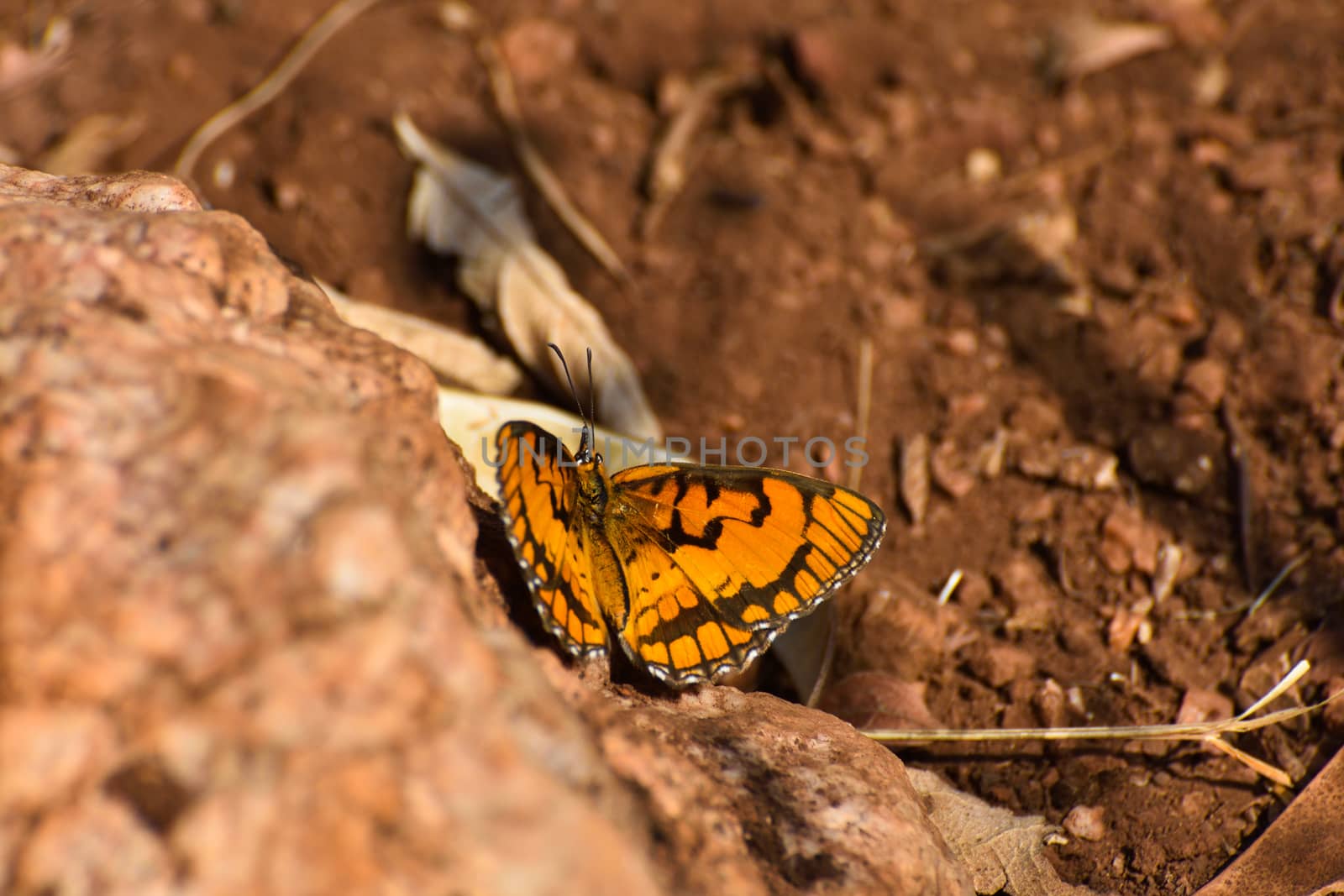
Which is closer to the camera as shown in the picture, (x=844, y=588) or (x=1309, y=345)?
(x=844, y=588)

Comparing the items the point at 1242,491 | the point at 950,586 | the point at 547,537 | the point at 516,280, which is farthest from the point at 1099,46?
the point at 547,537

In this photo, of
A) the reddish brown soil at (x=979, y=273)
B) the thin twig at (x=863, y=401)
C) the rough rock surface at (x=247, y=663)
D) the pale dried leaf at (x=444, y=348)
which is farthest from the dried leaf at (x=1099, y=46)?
the rough rock surface at (x=247, y=663)

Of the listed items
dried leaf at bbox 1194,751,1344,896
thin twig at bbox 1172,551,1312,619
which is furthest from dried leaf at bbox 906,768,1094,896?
thin twig at bbox 1172,551,1312,619

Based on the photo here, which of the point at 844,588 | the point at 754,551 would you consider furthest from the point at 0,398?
the point at 844,588

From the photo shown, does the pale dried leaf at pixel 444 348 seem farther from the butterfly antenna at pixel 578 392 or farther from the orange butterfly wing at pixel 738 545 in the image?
the orange butterfly wing at pixel 738 545

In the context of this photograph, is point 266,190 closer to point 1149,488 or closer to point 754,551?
point 754,551

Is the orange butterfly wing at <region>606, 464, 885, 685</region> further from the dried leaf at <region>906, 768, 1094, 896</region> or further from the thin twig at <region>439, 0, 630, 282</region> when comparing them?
the thin twig at <region>439, 0, 630, 282</region>
